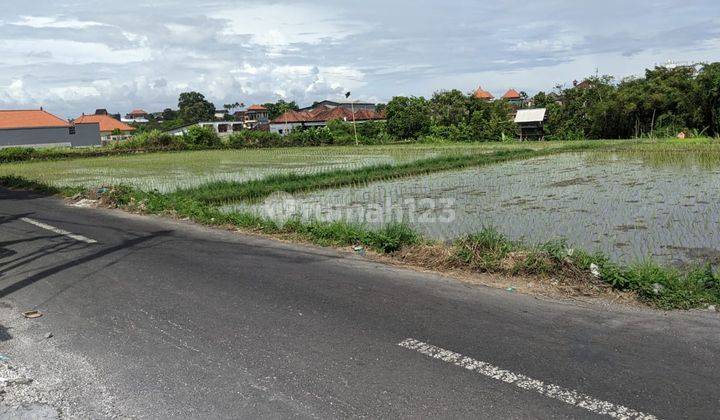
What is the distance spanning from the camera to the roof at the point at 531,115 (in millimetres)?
42438

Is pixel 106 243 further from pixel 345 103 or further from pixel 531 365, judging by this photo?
pixel 345 103

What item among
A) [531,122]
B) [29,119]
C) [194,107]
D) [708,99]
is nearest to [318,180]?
[708,99]

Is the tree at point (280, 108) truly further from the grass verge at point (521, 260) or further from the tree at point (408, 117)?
the grass verge at point (521, 260)

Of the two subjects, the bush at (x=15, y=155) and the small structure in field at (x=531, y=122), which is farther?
the small structure in field at (x=531, y=122)

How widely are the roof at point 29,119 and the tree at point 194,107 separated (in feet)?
113

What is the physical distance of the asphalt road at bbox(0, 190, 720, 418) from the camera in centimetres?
309

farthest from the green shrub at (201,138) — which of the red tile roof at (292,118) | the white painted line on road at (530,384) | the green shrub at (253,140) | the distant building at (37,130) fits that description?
the white painted line on road at (530,384)

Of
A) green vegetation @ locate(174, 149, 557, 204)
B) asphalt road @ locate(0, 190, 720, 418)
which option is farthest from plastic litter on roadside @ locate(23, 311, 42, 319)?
green vegetation @ locate(174, 149, 557, 204)

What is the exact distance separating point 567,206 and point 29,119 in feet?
202

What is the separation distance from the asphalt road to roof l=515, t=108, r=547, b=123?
3951cm

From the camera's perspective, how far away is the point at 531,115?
43.4m

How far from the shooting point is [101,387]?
343 cm

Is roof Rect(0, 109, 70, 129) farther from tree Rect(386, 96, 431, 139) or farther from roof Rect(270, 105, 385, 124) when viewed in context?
tree Rect(386, 96, 431, 139)

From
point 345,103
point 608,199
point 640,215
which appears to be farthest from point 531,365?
point 345,103
